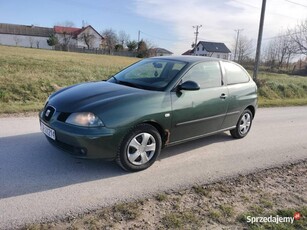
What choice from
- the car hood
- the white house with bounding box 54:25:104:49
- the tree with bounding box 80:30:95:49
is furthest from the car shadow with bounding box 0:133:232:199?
the tree with bounding box 80:30:95:49

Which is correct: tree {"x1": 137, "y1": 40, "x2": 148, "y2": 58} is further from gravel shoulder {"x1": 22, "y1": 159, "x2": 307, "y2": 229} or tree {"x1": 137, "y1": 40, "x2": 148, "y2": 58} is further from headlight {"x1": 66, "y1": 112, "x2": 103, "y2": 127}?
gravel shoulder {"x1": 22, "y1": 159, "x2": 307, "y2": 229}

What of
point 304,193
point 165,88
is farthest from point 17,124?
point 304,193

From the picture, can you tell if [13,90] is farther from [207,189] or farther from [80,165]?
[207,189]

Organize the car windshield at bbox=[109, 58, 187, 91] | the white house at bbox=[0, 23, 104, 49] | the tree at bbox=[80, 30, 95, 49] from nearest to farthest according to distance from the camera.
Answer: the car windshield at bbox=[109, 58, 187, 91]
the tree at bbox=[80, 30, 95, 49]
the white house at bbox=[0, 23, 104, 49]

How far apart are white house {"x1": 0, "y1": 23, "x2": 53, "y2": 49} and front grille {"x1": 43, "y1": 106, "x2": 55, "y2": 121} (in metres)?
81.9

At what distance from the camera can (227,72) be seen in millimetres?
5516

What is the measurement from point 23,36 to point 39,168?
294 ft

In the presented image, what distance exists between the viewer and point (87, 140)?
364 cm

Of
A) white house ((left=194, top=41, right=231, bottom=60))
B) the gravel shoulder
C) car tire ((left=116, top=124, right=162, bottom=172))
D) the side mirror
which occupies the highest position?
white house ((left=194, top=41, right=231, bottom=60))

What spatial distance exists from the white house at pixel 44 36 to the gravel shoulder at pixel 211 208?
80.1 metres

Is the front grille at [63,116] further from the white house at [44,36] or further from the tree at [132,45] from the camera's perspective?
the white house at [44,36]

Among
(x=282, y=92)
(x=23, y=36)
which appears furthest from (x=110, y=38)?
(x=282, y=92)

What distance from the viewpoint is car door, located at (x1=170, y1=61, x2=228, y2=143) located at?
444 cm

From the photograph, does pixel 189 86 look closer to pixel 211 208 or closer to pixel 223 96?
pixel 223 96
